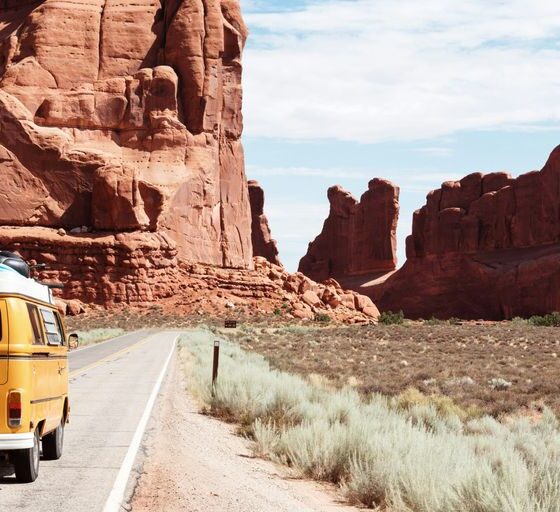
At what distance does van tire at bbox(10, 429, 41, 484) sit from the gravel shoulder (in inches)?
39.7

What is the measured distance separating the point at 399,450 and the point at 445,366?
67.7 feet

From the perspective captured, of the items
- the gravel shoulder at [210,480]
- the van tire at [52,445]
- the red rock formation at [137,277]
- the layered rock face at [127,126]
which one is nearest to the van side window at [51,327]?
the van tire at [52,445]

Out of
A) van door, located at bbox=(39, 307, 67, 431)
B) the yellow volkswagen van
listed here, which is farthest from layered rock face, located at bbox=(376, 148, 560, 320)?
the yellow volkswagen van

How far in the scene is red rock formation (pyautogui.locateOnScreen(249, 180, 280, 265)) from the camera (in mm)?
130500

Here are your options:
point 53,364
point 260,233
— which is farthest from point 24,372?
point 260,233

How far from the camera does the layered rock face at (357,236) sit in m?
127

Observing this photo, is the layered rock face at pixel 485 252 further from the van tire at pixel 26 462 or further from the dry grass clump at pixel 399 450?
the van tire at pixel 26 462

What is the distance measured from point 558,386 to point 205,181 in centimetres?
6369

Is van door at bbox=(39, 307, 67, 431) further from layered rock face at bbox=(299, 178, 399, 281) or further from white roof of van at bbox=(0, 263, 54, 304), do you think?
layered rock face at bbox=(299, 178, 399, 281)

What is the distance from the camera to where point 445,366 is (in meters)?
30.4

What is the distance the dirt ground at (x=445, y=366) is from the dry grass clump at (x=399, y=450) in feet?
9.60

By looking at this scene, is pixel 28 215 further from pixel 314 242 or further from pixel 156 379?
pixel 314 242

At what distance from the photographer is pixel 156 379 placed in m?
23.3

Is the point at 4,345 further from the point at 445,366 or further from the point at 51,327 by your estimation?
the point at 445,366
